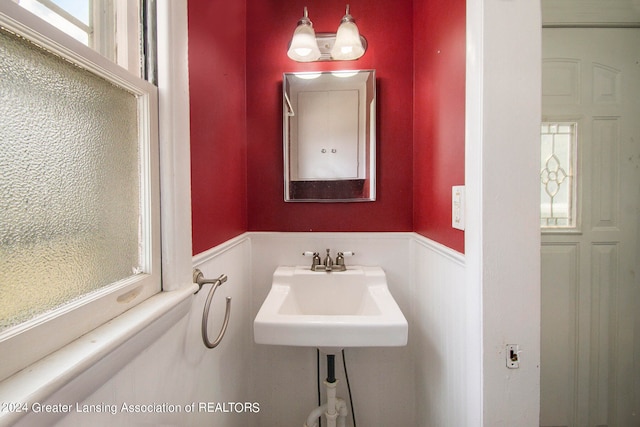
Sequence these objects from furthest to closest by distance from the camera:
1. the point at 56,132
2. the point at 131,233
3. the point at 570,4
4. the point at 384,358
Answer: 1. the point at 384,358
2. the point at 570,4
3. the point at 131,233
4. the point at 56,132

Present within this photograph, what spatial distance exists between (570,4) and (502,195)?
3.83 feet

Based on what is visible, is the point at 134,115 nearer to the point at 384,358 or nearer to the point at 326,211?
the point at 326,211

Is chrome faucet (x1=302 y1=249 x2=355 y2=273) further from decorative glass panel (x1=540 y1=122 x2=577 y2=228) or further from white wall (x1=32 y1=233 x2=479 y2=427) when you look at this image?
decorative glass panel (x1=540 y1=122 x2=577 y2=228)

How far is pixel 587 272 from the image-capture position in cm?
113

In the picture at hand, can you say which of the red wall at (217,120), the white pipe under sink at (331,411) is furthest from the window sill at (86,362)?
the white pipe under sink at (331,411)

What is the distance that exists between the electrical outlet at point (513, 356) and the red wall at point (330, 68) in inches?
25.0

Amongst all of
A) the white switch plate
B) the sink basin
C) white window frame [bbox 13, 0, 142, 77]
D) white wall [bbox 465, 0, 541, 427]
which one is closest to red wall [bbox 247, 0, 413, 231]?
the sink basin

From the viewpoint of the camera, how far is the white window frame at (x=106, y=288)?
0.32 metres

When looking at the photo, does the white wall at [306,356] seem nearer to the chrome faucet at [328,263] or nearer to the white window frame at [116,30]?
the chrome faucet at [328,263]

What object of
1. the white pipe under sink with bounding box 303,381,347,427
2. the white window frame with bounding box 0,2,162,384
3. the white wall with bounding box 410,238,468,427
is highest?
the white window frame with bounding box 0,2,162,384

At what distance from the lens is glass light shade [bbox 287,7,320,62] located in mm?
1070

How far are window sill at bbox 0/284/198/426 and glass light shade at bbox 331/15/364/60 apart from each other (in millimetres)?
1154

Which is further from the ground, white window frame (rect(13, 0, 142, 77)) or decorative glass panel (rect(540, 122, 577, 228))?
white window frame (rect(13, 0, 142, 77))

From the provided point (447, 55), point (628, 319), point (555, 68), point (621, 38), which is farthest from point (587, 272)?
point (447, 55)
